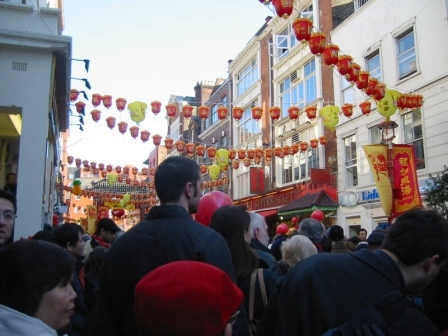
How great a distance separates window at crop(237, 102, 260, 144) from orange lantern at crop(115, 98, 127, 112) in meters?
13.6

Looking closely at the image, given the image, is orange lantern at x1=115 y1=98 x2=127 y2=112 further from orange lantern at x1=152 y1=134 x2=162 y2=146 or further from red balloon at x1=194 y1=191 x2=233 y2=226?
red balloon at x1=194 y1=191 x2=233 y2=226

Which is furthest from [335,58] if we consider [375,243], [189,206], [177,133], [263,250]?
[177,133]

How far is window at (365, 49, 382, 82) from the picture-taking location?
1734cm

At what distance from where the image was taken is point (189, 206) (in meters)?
2.70

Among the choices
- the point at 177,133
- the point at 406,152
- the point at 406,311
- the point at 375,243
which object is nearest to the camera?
the point at 406,311

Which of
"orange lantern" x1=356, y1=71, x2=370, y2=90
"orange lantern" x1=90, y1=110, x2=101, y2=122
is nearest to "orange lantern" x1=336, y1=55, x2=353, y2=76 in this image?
"orange lantern" x1=356, y1=71, x2=370, y2=90

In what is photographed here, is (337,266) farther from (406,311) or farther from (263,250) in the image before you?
(263,250)

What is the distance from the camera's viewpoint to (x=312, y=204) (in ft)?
63.0

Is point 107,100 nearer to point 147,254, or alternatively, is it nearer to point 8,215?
point 8,215

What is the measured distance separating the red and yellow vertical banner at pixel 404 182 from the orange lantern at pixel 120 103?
9474mm

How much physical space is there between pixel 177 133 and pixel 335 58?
42.8 metres

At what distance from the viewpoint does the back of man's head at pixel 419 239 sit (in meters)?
2.05

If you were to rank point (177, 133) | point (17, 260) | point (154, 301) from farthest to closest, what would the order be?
point (177, 133) < point (17, 260) < point (154, 301)

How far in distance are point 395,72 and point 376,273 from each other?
15803mm
